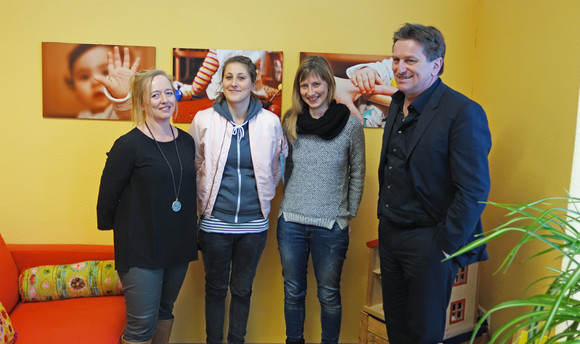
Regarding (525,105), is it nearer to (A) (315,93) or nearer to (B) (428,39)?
(B) (428,39)

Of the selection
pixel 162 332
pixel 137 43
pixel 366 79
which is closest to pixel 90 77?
pixel 137 43

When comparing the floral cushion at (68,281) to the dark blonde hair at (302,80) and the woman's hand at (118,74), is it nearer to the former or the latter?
the woman's hand at (118,74)

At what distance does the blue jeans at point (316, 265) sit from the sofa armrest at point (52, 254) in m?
1.00

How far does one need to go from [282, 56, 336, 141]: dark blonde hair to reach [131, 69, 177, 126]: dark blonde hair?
66 centimetres

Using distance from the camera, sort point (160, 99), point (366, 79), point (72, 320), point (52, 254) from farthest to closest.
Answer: point (366, 79) < point (52, 254) < point (72, 320) < point (160, 99)

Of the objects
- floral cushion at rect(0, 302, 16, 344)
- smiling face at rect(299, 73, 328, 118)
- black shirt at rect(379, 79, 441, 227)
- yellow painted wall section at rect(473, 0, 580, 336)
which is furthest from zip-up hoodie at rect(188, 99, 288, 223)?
yellow painted wall section at rect(473, 0, 580, 336)

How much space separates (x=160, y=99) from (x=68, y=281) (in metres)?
1.16

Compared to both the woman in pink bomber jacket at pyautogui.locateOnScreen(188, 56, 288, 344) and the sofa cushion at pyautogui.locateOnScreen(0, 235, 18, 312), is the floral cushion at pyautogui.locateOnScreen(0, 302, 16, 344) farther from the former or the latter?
the woman in pink bomber jacket at pyautogui.locateOnScreen(188, 56, 288, 344)

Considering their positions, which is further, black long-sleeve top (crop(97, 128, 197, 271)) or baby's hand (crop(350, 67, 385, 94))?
baby's hand (crop(350, 67, 385, 94))

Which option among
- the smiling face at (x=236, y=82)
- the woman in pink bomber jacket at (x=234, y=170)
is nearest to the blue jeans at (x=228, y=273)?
the woman in pink bomber jacket at (x=234, y=170)

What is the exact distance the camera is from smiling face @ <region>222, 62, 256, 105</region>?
210 centimetres

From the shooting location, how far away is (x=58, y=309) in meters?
2.20

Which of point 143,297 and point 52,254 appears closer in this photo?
point 143,297

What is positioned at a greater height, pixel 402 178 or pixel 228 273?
pixel 402 178
